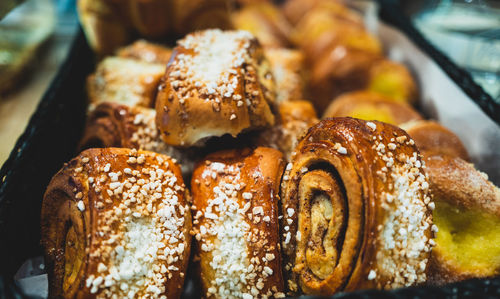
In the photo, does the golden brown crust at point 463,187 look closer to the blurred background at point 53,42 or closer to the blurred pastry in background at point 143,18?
the blurred background at point 53,42

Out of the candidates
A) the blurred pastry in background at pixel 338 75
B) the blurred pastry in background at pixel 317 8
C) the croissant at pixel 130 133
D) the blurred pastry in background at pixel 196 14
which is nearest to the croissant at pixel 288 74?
the blurred pastry in background at pixel 338 75

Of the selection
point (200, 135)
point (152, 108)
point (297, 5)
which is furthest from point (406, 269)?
point (297, 5)

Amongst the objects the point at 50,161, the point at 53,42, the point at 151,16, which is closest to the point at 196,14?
the point at 151,16

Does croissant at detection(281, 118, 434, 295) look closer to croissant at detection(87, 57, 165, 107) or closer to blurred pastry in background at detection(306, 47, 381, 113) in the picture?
croissant at detection(87, 57, 165, 107)

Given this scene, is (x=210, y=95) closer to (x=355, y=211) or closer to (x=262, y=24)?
(x=355, y=211)

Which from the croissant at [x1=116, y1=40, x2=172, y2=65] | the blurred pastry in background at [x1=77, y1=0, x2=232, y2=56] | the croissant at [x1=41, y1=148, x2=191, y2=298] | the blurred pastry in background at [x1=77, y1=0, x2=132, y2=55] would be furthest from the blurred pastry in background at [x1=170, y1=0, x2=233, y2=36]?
the croissant at [x1=41, y1=148, x2=191, y2=298]
